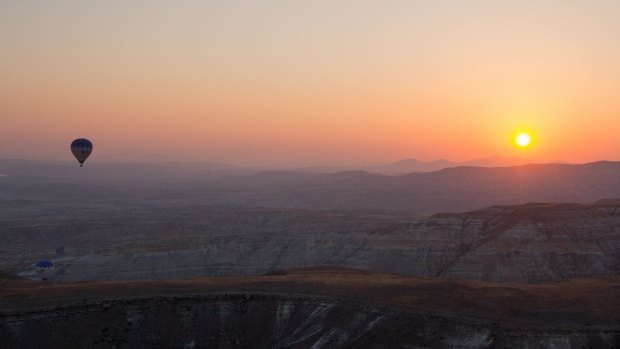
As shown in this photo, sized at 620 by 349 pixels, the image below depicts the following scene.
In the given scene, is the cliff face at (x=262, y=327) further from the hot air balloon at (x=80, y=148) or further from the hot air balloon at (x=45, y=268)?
the hot air balloon at (x=45, y=268)

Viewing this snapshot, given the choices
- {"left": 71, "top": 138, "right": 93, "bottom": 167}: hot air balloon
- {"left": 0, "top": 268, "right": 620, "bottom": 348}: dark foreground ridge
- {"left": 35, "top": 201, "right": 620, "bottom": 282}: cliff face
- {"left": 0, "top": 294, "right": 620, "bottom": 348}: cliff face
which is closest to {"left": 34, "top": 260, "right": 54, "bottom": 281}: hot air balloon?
{"left": 35, "top": 201, "right": 620, "bottom": 282}: cliff face

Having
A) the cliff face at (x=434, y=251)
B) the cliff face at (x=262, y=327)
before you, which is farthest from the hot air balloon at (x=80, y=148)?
the cliff face at (x=262, y=327)

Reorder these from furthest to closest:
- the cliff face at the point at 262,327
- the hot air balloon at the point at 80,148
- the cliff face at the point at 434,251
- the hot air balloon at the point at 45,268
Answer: the hot air balloon at the point at 45,268
the hot air balloon at the point at 80,148
the cliff face at the point at 434,251
the cliff face at the point at 262,327

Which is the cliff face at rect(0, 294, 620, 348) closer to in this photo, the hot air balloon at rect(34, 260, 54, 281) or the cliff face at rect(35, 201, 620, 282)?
the cliff face at rect(35, 201, 620, 282)

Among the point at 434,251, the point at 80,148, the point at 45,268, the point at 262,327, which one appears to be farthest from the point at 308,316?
the point at 45,268

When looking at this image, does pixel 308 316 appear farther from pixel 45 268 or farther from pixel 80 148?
pixel 45 268

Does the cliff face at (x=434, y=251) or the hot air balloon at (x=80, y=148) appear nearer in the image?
the cliff face at (x=434, y=251)

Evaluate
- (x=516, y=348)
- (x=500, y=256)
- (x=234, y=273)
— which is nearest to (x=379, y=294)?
(x=516, y=348)
